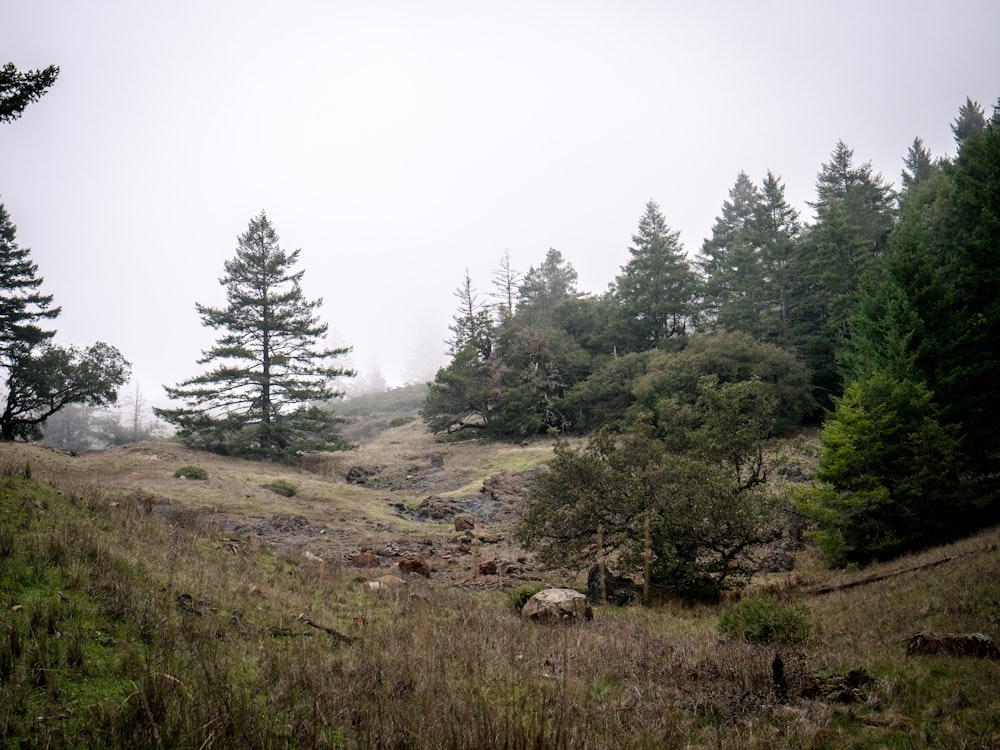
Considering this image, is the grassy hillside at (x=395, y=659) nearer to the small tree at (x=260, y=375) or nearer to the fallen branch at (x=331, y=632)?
the fallen branch at (x=331, y=632)

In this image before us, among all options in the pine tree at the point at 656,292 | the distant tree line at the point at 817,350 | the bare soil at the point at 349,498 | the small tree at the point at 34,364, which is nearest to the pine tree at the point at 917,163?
the distant tree line at the point at 817,350

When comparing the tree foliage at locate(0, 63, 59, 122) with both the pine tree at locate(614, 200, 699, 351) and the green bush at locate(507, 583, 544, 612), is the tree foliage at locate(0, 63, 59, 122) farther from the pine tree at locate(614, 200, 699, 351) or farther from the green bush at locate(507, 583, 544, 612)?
the pine tree at locate(614, 200, 699, 351)

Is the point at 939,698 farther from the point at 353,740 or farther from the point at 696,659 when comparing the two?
the point at 353,740

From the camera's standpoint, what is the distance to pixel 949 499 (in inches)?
585

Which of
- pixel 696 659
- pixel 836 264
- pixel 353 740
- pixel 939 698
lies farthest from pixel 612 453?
pixel 836 264

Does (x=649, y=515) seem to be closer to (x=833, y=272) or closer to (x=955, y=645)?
(x=955, y=645)

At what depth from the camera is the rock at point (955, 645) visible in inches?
242

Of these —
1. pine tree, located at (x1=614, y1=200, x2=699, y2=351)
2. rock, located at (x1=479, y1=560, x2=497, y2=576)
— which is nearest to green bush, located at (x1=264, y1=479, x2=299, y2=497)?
→ rock, located at (x1=479, y1=560, x2=497, y2=576)

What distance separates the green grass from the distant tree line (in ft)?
20.2

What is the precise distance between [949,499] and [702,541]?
8760 mm

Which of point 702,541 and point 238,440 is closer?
point 702,541

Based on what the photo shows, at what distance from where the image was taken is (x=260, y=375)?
A: 35688mm

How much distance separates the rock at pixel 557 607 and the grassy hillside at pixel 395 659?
0.51 m

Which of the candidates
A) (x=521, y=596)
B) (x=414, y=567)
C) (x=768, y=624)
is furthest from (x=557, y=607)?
(x=414, y=567)
